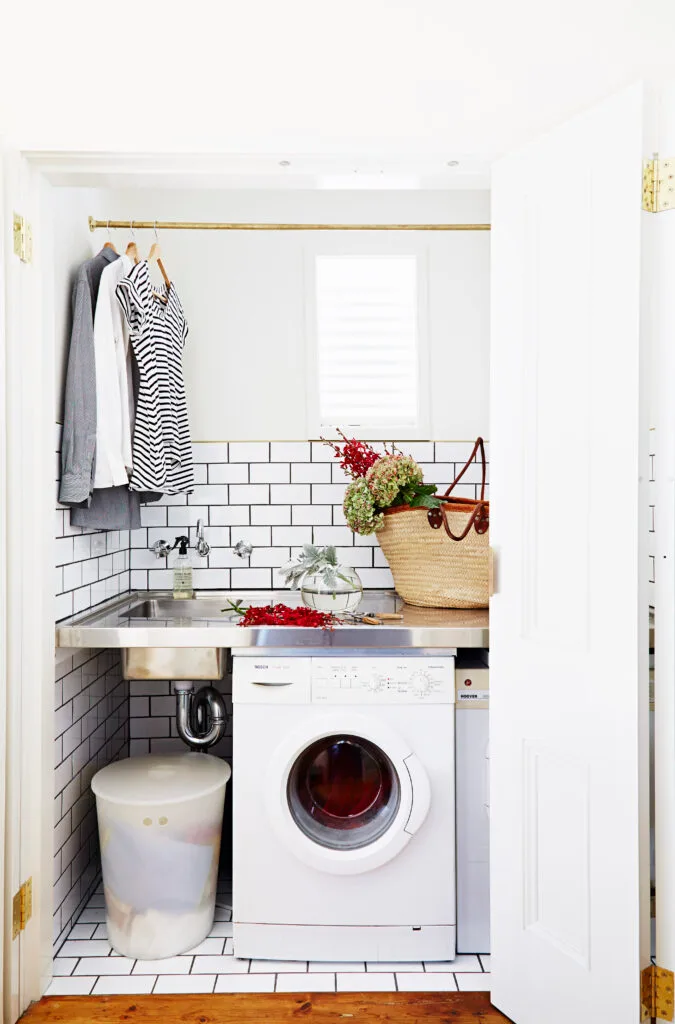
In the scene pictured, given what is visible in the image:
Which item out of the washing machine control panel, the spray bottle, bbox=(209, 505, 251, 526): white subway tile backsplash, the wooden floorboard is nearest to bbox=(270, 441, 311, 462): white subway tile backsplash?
bbox=(209, 505, 251, 526): white subway tile backsplash

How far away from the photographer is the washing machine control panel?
2150 millimetres

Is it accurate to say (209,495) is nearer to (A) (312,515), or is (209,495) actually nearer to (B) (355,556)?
(A) (312,515)

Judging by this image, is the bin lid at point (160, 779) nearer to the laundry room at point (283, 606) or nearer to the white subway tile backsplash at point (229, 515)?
the laundry room at point (283, 606)

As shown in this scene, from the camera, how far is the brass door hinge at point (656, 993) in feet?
5.32

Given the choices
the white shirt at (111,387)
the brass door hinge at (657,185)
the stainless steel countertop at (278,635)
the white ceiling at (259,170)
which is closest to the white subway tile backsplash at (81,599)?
the stainless steel countertop at (278,635)

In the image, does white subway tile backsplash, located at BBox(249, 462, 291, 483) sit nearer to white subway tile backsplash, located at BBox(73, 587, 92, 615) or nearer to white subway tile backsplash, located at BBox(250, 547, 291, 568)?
white subway tile backsplash, located at BBox(250, 547, 291, 568)

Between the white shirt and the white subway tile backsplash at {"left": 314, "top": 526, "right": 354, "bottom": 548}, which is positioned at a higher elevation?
the white shirt

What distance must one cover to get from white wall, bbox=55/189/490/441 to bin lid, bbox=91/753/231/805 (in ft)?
4.07

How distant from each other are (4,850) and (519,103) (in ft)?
7.50

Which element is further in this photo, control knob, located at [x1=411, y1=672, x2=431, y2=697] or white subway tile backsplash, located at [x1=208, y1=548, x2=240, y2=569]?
white subway tile backsplash, located at [x1=208, y1=548, x2=240, y2=569]

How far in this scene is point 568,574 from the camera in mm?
1747

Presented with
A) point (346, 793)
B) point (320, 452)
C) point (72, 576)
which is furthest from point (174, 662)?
point (320, 452)

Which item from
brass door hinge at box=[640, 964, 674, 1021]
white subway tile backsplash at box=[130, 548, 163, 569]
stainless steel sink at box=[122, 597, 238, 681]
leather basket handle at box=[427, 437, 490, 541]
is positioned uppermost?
leather basket handle at box=[427, 437, 490, 541]

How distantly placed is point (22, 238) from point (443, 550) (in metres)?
1.51
